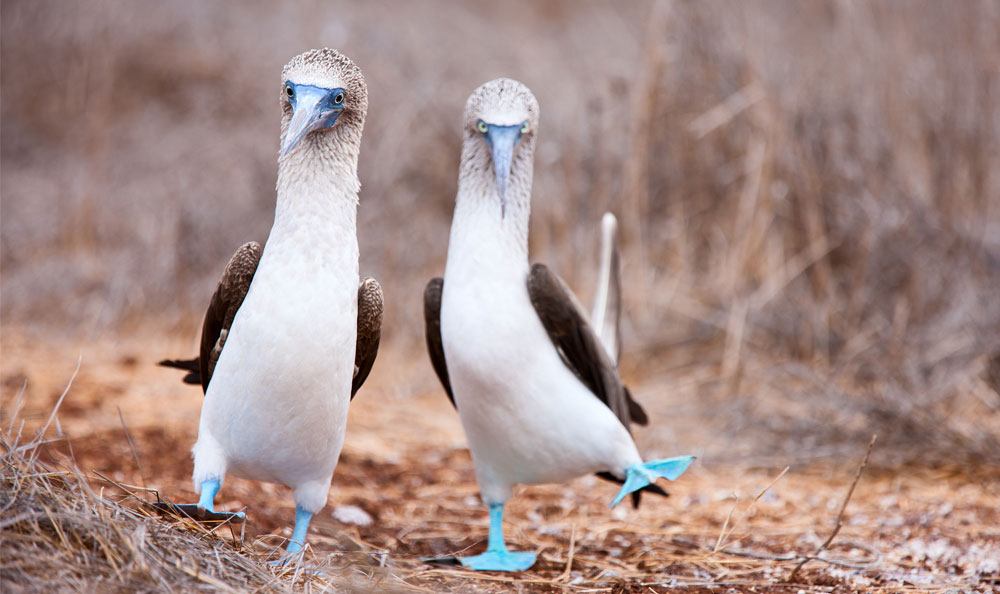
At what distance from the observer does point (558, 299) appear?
342cm

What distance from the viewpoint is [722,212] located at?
6.88 meters

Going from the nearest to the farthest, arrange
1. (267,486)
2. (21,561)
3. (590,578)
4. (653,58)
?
(21,561) < (590,578) < (267,486) < (653,58)

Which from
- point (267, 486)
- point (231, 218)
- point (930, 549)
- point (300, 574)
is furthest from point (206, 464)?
point (231, 218)

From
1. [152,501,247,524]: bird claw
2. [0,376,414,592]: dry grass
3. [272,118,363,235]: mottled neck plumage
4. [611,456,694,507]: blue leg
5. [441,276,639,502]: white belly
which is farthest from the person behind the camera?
[611,456,694,507]: blue leg

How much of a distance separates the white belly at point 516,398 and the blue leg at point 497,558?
145 mm

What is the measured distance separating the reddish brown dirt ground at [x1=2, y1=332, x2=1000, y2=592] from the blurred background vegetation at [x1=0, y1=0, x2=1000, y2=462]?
1.50 ft

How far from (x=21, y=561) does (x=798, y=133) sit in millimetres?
5332

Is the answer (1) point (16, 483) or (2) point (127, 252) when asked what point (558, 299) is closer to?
(1) point (16, 483)

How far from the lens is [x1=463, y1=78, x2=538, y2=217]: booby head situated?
3.36m

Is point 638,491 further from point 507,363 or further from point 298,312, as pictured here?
point 298,312

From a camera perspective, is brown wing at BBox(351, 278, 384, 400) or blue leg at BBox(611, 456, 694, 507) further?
blue leg at BBox(611, 456, 694, 507)

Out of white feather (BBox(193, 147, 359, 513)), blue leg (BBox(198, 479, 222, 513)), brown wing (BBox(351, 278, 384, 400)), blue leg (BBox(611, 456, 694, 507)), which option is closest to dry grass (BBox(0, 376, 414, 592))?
blue leg (BBox(198, 479, 222, 513))

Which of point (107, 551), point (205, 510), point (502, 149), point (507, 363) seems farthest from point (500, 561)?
point (107, 551)

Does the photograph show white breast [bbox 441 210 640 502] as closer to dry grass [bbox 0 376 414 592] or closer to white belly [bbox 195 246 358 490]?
white belly [bbox 195 246 358 490]
